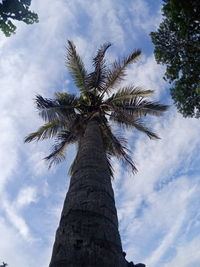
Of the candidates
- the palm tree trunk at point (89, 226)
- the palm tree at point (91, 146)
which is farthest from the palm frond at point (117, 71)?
the palm tree trunk at point (89, 226)

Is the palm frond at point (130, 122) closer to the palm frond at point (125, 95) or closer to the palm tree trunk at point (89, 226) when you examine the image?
the palm frond at point (125, 95)

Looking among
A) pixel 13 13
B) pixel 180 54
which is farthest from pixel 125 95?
pixel 13 13

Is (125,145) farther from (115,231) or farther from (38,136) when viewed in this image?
(115,231)

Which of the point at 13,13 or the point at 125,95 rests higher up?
the point at 125,95

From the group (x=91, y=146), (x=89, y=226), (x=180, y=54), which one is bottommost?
(x=89, y=226)

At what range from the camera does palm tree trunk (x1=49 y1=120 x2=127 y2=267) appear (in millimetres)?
2727

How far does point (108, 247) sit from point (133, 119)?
27.2ft

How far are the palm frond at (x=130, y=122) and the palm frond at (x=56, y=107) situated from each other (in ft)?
6.42

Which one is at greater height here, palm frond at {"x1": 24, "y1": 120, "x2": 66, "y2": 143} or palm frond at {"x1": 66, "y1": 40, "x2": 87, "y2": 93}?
palm frond at {"x1": 66, "y1": 40, "x2": 87, "y2": 93}

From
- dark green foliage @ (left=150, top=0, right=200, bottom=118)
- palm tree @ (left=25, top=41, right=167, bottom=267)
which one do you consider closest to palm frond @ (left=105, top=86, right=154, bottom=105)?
palm tree @ (left=25, top=41, right=167, bottom=267)

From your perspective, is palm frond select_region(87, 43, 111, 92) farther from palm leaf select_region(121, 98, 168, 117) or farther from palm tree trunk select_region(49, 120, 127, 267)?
palm tree trunk select_region(49, 120, 127, 267)

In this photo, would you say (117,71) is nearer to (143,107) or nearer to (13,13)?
(143,107)

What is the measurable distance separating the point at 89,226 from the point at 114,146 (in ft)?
25.3

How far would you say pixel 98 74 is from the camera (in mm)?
10961
